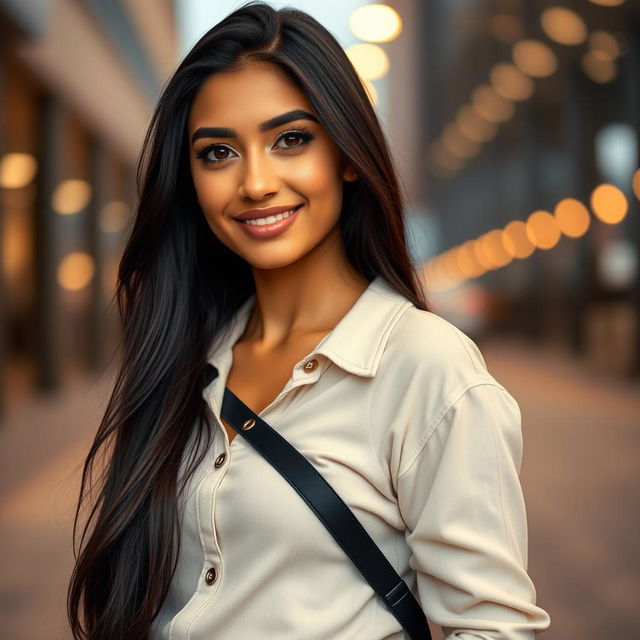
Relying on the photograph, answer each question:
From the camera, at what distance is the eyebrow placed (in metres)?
1.67

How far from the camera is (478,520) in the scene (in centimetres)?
140

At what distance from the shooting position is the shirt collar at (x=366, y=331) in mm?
1570

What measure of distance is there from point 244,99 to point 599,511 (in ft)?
15.0

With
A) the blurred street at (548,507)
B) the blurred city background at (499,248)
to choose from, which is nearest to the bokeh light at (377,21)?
the blurred city background at (499,248)

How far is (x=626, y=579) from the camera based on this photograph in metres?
4.29

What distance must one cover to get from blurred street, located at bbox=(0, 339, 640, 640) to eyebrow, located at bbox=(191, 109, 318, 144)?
77cm

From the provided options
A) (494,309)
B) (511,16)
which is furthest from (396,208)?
(494,309)

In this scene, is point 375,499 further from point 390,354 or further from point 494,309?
point 494,309

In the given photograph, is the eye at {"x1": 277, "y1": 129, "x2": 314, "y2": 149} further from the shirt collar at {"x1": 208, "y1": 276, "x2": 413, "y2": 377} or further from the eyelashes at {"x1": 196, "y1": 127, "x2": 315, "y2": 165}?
the shirt collar at {"x1": 208, "y1": 276, "x2": 413, "y2": 377}

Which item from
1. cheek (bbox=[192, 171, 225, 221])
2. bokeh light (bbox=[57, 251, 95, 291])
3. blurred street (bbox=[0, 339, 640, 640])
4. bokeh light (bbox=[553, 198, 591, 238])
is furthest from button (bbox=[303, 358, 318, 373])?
bokeh light (bbox=[553, 198, 591, 238])

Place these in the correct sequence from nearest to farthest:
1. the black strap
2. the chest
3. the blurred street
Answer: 1. the black strap
2. the chest
3. the blurred street

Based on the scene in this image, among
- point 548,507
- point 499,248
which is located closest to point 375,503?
point 548,507

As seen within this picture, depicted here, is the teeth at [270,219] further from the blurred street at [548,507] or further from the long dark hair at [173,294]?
the blurred street at [548,507]

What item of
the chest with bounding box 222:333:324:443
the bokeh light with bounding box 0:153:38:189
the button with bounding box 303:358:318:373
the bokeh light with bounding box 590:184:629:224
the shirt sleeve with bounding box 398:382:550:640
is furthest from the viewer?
the bokeh light with bounding box 590:184:629:224
